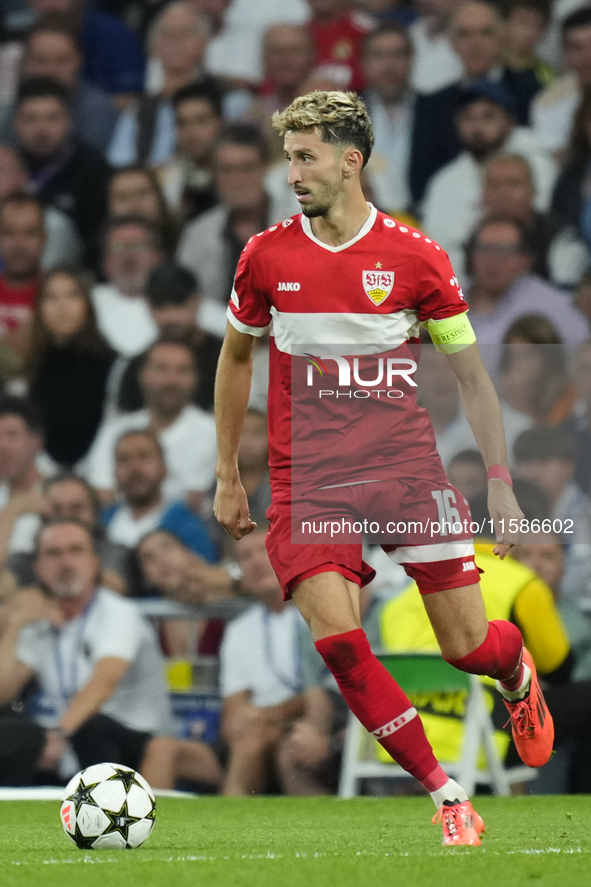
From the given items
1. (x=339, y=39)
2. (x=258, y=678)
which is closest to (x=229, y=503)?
(x=258, y=678)

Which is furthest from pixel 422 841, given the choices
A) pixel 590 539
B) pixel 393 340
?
pixel 590 539

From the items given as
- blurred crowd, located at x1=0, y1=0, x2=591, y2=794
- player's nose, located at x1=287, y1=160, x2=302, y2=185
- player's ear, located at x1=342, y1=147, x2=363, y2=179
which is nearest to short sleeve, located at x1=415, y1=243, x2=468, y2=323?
player's ear, located at x1=342, y1=147, x2=363, y2=179

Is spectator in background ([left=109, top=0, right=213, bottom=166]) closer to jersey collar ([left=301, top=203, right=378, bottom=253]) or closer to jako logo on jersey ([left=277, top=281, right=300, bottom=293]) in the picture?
jersey collar ([left=301, top=203, right=378, bottom=253])

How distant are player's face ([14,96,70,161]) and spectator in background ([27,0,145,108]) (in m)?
0.56

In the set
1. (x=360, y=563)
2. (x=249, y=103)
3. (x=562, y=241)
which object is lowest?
(x=360, y=563)

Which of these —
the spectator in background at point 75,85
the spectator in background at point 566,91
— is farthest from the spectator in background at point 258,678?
the spectator in background at point 75,85

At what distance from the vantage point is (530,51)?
8977mm

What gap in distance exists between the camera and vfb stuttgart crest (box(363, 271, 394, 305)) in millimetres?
4473

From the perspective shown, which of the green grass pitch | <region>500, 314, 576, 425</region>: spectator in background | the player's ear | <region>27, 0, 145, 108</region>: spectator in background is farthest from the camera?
<region>27, 0, 145, 108</region>: spectator in background

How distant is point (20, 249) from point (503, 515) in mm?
5397

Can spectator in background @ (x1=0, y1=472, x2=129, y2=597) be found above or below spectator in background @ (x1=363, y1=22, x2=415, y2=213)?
below

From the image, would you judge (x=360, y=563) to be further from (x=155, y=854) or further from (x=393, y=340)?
(x=155, y=854)

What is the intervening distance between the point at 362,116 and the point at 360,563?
146cm

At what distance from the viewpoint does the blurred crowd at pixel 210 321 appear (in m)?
7.14
